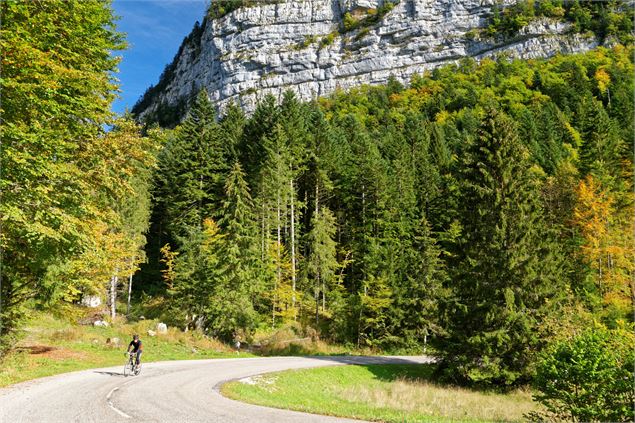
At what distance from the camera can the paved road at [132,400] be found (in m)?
9.90

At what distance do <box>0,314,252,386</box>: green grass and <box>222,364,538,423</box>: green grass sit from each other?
8413mm

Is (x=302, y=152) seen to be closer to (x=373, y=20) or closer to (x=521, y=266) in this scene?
(x=521, y=266)

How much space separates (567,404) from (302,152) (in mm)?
36300

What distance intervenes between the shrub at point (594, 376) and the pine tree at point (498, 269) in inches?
370

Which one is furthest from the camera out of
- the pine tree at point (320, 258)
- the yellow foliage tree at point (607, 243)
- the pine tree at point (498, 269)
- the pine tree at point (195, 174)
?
the pine tree at point (195, 174)

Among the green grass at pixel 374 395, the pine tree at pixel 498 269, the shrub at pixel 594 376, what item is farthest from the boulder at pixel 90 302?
the shrub at pixel 594 376

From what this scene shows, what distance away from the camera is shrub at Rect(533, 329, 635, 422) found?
1154 centimetres

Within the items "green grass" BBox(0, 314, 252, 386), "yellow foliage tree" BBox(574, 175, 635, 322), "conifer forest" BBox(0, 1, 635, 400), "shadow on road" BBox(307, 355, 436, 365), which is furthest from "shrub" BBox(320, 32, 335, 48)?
"shadow on road" BBox(307, 355, 436, 365)

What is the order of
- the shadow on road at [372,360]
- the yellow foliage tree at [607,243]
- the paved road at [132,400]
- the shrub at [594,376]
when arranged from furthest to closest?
1. the yellow foliage tree at [607,243]
2. the shadow on road at [372,360]
3. the shrub at [594,376]
4. the paved road at [132,400]

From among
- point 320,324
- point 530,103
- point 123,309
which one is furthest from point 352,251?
point 530,103

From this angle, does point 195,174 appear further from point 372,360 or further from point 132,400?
point 132,400

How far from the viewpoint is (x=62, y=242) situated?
1458 cm

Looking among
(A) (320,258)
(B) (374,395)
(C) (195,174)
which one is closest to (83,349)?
(B) (374,395)

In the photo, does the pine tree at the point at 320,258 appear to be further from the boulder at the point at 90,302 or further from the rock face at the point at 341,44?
the rock face at the point at 341,44
